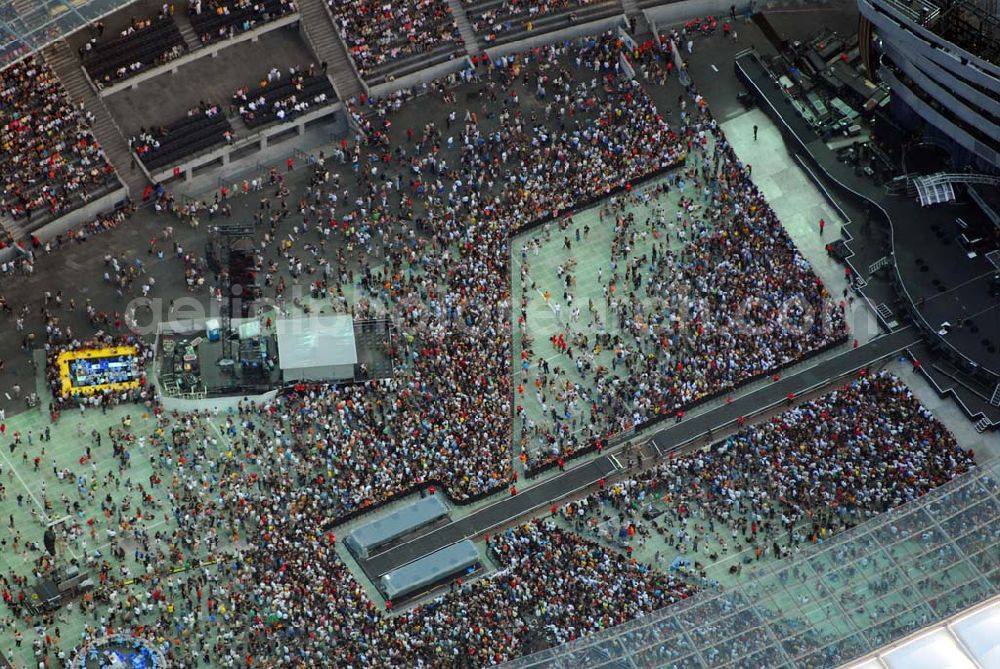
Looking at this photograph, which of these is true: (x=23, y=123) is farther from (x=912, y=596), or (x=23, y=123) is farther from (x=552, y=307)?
(x=912, y=596)

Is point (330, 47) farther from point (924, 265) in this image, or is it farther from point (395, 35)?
point (924, 265)

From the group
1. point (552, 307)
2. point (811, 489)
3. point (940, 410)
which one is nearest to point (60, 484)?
point (552, 307)

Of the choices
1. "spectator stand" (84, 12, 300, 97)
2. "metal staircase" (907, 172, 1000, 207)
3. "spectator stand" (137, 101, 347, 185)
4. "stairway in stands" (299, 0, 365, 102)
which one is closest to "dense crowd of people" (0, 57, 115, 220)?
"spectator stand" (84, 12, 300, 97)

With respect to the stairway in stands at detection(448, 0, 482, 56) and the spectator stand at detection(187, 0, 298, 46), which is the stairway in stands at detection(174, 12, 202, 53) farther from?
the stairway in stands at detection(448, 0, 482, 56)

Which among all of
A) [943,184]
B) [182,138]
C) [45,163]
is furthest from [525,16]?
[45,163]

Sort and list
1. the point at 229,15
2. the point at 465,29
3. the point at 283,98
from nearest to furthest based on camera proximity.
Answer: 1. the point at 283,98
2. the point at 229,15
3. the point at 465,29

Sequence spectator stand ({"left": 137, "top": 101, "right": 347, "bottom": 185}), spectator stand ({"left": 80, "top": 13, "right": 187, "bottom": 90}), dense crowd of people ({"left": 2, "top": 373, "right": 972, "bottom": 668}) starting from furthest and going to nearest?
spectator stand ({"left": 80, "top": 13, "right": 187, "bottom": 90})
spectator stand ({"left": 137, "top": 101, "right": 347, "bottom": 185})
dense crowd of people ({"left": 2, "top": 373, "right": 972, "bottom": 668})

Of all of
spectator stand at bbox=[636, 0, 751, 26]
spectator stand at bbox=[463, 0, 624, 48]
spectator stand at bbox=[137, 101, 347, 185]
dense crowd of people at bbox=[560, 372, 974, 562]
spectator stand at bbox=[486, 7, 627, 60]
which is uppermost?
spectator stand at bbox=[463, 0, 624, 48]
